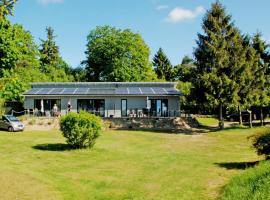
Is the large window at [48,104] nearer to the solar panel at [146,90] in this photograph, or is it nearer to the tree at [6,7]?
the solar panel at [146,90]

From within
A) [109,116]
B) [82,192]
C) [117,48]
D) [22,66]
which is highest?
[117,48]

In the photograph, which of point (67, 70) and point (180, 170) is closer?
point (180, 170)

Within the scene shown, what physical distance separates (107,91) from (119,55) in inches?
990

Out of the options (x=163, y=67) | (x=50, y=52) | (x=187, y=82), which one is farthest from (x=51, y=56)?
(x=187, y=82)

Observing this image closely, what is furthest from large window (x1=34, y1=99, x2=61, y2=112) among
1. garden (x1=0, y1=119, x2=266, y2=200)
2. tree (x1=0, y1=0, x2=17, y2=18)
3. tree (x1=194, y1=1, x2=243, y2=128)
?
tree (x1=0, y1=0, x2=17, y2=18)

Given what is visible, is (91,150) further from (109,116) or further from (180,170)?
(109,116)

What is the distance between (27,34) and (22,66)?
5.85 meters

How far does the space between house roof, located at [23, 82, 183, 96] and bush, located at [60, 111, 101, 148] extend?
21.4 m

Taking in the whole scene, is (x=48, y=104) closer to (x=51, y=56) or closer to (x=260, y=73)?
(x=260, y=73)

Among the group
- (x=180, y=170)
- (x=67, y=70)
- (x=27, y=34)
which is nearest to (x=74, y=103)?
(x=27, y=34)

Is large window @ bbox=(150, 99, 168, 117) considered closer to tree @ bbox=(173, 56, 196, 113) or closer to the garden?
tree @ bbox=(173, 56, 196, 113)

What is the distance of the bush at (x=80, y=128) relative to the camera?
25142 mm

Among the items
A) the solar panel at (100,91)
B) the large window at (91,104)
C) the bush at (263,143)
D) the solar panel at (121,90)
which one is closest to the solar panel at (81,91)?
the solar panel at (100,91)

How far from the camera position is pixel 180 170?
18531mm
